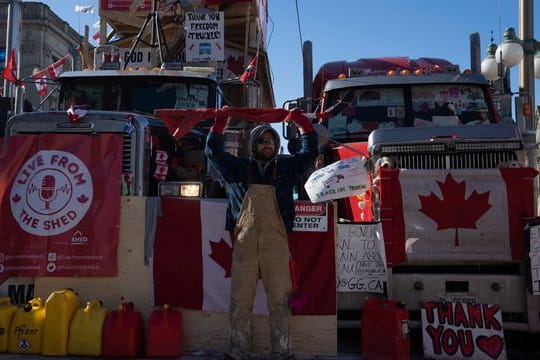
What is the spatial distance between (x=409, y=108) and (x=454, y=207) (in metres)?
2.21

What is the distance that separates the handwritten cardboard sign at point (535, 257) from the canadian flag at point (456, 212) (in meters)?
0.17

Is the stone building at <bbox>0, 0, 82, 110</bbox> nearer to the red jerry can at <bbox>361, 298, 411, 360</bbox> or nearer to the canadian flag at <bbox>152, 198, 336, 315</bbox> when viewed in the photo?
the canadian flag at <bbox>152, 198, 336, 315</bbox>

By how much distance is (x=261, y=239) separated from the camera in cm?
481

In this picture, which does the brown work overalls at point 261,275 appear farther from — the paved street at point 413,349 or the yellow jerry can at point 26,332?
the yellow jerry can at point 26,332

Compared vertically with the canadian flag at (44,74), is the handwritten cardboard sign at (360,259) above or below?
below

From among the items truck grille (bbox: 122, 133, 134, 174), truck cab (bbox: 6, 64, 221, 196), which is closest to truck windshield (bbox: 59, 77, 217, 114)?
truck cab (bbox: 6, 64, 221, 196)

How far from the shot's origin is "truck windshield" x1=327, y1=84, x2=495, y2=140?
23.4 ft

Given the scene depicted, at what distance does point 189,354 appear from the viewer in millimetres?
5160

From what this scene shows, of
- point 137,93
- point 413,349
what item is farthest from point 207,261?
point 137,93

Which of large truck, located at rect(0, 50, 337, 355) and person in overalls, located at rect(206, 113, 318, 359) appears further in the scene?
large truck, located at rect(0, 50, 337, 355)

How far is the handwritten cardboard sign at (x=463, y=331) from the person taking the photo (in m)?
4.98

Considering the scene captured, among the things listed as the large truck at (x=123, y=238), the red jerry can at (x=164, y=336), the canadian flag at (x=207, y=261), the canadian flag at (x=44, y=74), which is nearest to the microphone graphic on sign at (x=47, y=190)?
the large truck at (x=123, y=238)

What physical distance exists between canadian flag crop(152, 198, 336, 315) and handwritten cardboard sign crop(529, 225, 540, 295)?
1742 millimetres

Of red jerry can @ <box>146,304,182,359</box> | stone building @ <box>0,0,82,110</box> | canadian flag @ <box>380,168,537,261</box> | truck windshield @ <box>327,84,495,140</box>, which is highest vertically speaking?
stone building @ <box>0,0,82,110</box>
